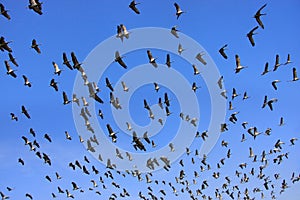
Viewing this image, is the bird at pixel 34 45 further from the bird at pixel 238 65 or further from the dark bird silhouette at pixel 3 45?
the bird at pixel 238 65

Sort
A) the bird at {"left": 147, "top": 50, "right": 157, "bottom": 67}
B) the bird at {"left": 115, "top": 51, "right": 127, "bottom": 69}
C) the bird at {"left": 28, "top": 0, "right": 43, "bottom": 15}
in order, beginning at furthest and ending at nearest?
the bird at {"left": 147, "top": 50, "right": 157, "bottom": 67} < the bird at {"left": 115, "top": 51, "right": 127, "bottom": 69} < the bird at {"left": 28, "top": 0, "right": 43, "bottom": 15}

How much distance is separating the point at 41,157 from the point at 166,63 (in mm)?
18964

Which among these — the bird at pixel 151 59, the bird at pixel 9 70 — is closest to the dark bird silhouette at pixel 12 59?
the bird at pixel 9 70

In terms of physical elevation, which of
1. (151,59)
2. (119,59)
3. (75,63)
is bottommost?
(119,59)

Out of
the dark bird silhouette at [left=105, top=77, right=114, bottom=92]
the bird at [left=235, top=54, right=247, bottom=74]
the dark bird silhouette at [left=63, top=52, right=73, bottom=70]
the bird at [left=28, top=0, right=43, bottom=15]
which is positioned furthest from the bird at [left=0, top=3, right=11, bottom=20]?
the bird at [left=235, top=54, right=247, bottom=74]

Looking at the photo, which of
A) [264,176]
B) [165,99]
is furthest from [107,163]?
[264,176]

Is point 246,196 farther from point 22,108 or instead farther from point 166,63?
point 22,108

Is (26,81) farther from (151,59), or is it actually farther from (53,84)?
(151,59)

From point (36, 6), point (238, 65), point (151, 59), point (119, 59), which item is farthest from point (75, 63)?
point (238, 65)

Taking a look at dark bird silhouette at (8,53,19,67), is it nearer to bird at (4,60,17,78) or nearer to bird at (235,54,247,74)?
bird at (4,60,17,78)

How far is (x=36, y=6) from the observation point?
34406 millimetres

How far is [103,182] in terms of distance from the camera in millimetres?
58219

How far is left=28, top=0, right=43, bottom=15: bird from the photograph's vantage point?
34.2 m

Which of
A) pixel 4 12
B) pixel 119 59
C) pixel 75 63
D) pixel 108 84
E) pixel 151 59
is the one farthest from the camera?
pixel 108 84
